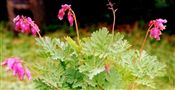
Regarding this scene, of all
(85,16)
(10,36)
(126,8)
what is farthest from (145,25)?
(10,36)

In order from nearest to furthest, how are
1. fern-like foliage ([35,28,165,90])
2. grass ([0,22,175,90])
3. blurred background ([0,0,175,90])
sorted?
fern-like foliage ([35,28,165,90]) → grass ([0,22,175,90]) → blurred background ([0,0,175,90])

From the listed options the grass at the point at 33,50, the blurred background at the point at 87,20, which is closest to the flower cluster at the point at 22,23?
the grass at the point at 33,50

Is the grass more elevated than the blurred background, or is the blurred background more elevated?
the blurred background

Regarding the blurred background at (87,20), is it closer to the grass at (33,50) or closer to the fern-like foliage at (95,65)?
the grass at (33,50)

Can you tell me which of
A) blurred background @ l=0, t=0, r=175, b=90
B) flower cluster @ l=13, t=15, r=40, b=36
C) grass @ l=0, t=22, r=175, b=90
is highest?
flower cluster @ l=13, t=15, r=40, b=36

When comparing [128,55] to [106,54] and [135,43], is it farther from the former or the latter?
[135,43]

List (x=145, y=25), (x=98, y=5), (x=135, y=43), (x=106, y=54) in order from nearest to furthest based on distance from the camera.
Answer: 1. (x=106, y=54)
2. (x=135, y=43)
3. (x=145, y=25)
4. (x=98, y=5)

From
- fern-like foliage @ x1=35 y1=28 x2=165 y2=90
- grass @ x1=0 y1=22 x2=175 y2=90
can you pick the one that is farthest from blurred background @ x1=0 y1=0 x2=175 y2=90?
fern-like foliage @ x1=35 y1=28 x2=165 y2=90

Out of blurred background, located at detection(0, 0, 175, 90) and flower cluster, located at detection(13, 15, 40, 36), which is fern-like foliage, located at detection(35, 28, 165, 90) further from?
blurred background, located at detection(0, 0, 175, 90)

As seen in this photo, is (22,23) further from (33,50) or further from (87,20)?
(87,20)
